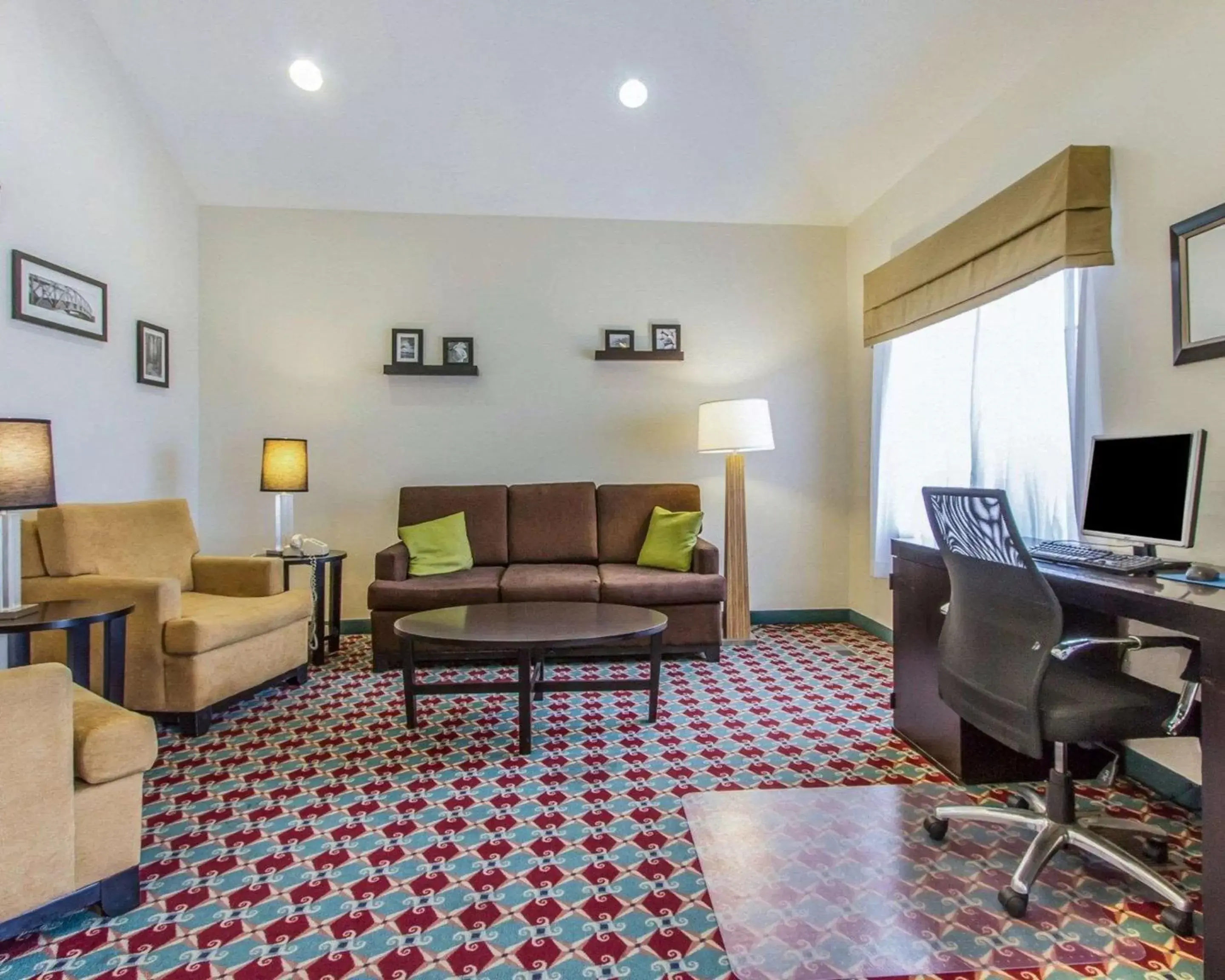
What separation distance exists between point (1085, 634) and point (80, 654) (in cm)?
354

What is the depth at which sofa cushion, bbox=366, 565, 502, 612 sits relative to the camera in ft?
11.5

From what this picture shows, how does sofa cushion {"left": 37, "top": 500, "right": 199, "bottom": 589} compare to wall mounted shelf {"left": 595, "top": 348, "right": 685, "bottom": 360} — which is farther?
wall mounted shelf {"left": 595, "top": 348, "right": 685, "bottom": 360}

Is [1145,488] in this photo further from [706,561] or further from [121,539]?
[121,539]

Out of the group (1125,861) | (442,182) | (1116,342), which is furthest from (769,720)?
(442,182)

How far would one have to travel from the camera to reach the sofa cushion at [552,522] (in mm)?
4199

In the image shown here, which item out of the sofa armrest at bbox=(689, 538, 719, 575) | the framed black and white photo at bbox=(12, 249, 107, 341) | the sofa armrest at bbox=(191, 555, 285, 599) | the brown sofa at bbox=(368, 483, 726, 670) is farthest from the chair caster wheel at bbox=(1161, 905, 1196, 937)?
the framed black and white photo at bbox=(12, 249, 107, 341)

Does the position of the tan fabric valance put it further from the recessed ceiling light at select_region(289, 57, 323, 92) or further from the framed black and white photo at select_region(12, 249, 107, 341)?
the framed black and white photo at select_region(12, 249, 107, 341)

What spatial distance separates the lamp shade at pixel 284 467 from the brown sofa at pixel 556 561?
2.06 ft

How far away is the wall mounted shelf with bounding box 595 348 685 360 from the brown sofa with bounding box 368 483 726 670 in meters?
0.88

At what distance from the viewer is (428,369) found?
14.1ft

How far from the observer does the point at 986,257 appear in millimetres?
2893

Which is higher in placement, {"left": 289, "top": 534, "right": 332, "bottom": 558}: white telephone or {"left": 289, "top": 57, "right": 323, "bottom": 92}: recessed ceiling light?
{"left": 289, "top": 57, "right": 323, "bottom": 92}: recessed ceiling light

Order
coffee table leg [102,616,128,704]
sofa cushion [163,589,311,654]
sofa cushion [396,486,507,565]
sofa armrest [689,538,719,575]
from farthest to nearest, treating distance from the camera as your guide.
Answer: sofa cushion [396,486,507,565], sofa armrest [689,538,719,575], sofa cushion [163,589,311,654], coffee table leg [102,616,128,704]

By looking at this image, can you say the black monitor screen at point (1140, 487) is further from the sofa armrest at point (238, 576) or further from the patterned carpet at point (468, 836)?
the sofa armrest at point (238, 576)
